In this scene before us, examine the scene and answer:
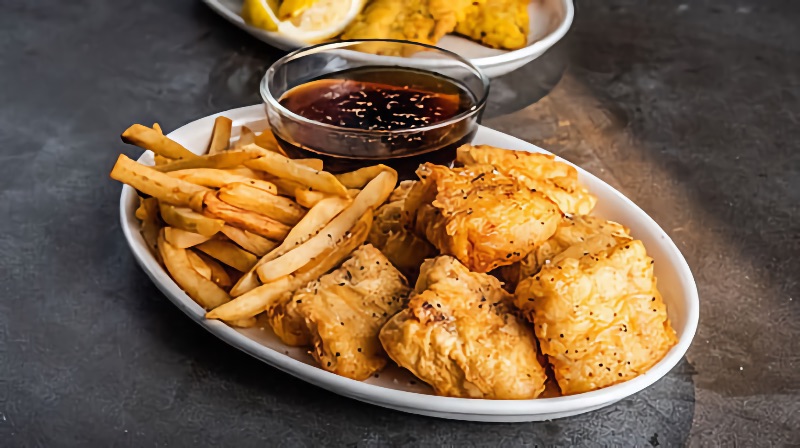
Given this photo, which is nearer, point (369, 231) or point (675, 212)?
point (369, 231)

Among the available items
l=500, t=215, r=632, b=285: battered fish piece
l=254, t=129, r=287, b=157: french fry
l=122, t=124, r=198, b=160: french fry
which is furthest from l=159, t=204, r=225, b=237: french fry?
l=500, t=215, r=632, b=285: battered fish piece

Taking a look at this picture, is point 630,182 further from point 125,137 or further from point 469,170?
point 125,137

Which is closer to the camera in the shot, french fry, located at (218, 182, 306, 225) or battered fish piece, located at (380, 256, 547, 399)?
battered fish piece, located at (380, 256, 547, 399)

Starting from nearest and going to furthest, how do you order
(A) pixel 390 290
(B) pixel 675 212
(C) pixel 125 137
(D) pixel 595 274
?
(D) pixel 595 274 < (A) pixel 390 290 < (C) pixel 125 137 < (B) pixel 675 212

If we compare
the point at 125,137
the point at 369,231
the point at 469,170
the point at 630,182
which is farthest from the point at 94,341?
the point at 630,182

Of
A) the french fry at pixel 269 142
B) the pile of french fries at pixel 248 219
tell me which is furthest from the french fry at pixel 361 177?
the french fry at pixel 269 142

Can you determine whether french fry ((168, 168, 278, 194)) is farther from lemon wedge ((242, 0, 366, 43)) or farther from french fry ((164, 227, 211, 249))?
lemon wedge ((242, 0, 366, 43))

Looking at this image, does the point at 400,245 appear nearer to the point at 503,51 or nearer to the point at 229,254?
the point at 229,254
